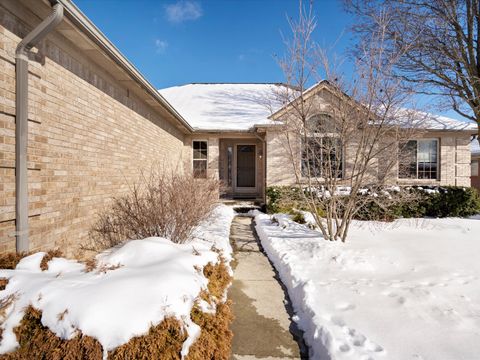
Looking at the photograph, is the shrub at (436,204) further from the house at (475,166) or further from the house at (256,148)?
the house at (475,166)

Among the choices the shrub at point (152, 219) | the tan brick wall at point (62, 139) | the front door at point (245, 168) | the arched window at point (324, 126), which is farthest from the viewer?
the front door at point (245, 168)

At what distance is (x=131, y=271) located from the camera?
7.09 ft

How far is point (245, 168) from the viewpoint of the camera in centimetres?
1255

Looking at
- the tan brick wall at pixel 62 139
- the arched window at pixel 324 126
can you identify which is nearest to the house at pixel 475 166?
the arched window at pixel 324 126

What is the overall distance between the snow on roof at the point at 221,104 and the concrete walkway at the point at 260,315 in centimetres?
703

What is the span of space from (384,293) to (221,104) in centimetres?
1255

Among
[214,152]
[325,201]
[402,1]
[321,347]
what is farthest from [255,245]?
[402,1]

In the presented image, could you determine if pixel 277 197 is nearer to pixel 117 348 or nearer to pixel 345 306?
pixel 345 306

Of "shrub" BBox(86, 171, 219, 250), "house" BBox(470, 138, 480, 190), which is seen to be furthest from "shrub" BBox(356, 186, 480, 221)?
"house" BBox(470, 138, 480, 190)

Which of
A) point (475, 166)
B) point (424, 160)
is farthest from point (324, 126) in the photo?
point (475, 166)

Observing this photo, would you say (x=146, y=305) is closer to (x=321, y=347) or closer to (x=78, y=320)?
(x=78, y=320)

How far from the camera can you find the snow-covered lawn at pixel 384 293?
2.39 meters

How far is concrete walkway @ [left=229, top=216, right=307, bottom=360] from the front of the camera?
8.24 feet

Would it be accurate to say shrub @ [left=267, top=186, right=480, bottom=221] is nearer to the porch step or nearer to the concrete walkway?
the porch step
